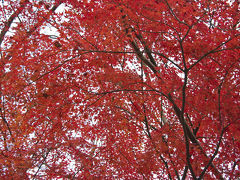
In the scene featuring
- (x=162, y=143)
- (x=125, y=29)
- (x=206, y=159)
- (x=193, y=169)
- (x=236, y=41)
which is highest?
(x=125, y=29)

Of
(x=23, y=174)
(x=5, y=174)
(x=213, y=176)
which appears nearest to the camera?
(x=213, y=176)

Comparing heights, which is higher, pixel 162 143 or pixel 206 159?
pixel 162 143

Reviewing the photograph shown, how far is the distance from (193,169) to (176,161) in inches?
33.2

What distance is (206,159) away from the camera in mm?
4176

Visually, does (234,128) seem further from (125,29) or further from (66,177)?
(66,177)

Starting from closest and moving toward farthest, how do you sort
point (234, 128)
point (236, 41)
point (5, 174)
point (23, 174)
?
point (234, 128) < point (236, 41) < point (23, 174) < point (5, 174)

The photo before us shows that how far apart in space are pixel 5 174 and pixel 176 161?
6.15m

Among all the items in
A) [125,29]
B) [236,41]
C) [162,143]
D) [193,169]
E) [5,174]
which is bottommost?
[5,174]

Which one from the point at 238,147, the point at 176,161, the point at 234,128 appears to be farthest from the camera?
the point at 176,161

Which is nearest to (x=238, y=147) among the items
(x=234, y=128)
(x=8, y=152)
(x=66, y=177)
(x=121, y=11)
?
(x=234, y=128)

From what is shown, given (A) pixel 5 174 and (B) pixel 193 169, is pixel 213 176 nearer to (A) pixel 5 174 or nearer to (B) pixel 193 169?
(B) pixel 193 169

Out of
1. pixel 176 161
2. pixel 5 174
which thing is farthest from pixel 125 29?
pixel 5 174

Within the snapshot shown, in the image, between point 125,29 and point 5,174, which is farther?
point 5,174

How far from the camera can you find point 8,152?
21.1 ft
